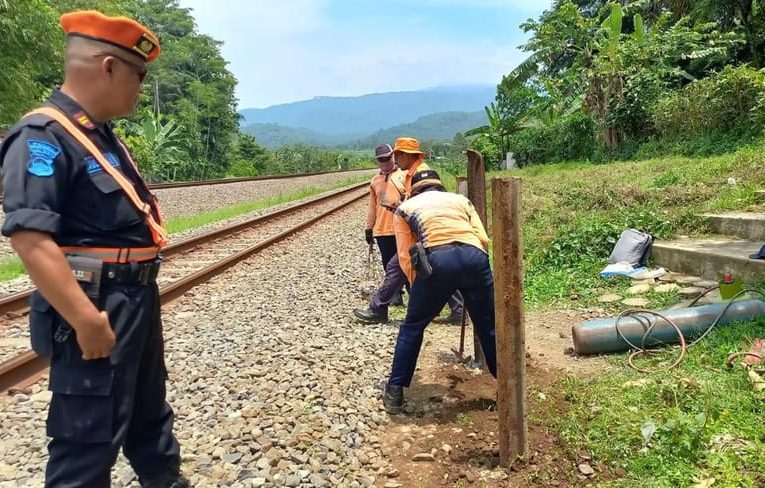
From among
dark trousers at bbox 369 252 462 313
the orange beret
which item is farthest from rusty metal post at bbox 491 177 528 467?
dark trousers at bbox 369 252 462 313

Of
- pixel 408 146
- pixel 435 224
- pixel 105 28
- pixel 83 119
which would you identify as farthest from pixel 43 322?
pixel 408 146

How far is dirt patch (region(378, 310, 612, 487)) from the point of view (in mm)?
3189

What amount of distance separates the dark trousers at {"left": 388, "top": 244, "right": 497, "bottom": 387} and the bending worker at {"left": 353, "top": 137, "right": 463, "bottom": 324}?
139 centimetres

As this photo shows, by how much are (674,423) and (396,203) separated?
3830 millimetres

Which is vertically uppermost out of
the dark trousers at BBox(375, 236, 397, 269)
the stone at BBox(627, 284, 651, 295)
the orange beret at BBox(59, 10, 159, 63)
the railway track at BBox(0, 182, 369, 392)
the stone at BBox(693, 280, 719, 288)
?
the orange beret at BBox(59, 10, 159, 63)

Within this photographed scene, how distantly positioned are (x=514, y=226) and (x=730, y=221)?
5554mm

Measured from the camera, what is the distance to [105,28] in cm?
211

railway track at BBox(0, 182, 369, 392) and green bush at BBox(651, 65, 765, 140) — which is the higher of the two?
green bush at BBox(651, 65, 765, 140)

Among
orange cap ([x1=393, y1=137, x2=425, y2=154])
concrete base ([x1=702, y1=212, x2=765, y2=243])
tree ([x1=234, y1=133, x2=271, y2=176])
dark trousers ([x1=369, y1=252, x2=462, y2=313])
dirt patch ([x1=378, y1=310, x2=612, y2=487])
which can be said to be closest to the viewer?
dirt patch ([x1=378, y1=310, x2=612, y2=487])

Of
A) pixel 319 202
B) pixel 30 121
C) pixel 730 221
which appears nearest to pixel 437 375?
pixel 30 121

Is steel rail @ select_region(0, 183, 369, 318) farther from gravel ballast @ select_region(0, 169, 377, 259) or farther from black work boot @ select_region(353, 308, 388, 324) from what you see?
black work boot @ select_region(353, 308, 388, 324)

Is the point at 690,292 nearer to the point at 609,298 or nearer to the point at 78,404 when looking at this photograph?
the point at 609,298

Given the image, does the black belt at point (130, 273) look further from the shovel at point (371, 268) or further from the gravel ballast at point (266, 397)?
the shovel at point (371, 268)

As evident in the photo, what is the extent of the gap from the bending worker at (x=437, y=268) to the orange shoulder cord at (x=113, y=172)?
1956 millimetres
